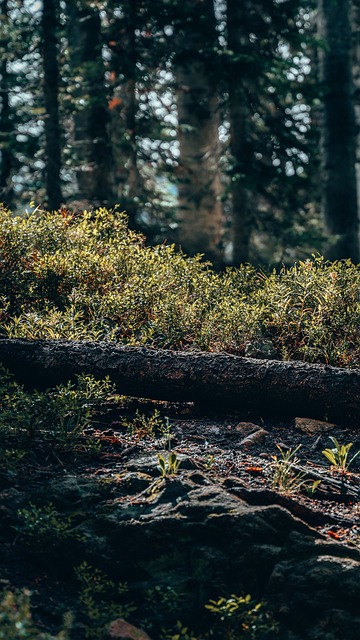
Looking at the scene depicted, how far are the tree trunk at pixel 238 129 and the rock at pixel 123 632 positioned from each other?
11.4 m

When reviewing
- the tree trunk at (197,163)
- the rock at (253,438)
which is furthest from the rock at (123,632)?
the tree trunk at (197,163)

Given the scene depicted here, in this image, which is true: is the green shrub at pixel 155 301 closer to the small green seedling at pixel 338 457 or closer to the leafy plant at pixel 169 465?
the small green seedling at pixel 338 457

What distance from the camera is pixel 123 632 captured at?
3619 millimetres

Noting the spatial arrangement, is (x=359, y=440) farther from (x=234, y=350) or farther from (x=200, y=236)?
(x=200, y=236)

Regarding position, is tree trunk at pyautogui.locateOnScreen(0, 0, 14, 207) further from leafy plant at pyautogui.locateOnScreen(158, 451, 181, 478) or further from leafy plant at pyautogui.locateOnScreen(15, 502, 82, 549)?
leafy plant at pyautogui.locateOnScreen(15, 502, 82, 549)

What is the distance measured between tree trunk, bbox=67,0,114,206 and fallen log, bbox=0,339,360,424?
864cm

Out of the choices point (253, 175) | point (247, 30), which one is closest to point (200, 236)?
point (253, 175)

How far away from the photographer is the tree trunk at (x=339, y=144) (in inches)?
611

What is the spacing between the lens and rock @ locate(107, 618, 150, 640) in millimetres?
3588

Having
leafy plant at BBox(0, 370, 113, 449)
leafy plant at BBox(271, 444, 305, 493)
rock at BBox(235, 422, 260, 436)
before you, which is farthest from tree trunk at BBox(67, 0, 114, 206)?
leafy plant at BBox(271, 444, 305, 493)

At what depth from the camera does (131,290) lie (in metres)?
7.86

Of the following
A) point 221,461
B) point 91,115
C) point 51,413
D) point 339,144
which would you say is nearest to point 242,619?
point 221,461

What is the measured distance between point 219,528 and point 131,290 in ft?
13.0

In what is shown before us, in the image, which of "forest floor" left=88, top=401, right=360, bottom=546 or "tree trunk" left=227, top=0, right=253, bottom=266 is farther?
"tree trunk" left=227, top=0, right=253, bottom=266
